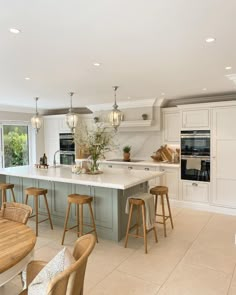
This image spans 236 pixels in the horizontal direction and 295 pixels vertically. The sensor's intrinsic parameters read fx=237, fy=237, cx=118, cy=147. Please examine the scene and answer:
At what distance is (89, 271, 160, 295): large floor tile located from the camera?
2443 mm

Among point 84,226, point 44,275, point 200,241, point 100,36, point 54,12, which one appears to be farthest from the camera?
point 84,226

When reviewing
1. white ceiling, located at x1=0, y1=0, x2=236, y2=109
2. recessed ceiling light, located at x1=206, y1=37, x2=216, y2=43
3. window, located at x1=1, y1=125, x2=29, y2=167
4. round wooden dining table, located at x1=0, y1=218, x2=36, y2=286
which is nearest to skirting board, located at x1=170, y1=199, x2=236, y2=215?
white ceiling, located at x1=0, y1=0, x2=236, y2=109

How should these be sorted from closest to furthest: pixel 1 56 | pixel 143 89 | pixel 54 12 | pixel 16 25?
pixel 54 12, pixel 16 25, pixel 1 56, pixel 143 89

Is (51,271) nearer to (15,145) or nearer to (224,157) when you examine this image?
(224,157)

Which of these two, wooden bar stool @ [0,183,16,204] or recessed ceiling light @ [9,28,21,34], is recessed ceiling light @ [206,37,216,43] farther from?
wooden bar stool @ [0,183,16,204]

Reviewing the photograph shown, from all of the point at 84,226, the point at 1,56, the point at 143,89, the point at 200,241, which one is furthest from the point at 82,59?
the point at 200,241

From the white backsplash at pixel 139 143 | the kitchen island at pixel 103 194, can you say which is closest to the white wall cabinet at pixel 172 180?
the white backsplash at pixel 139 143

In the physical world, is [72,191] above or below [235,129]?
below

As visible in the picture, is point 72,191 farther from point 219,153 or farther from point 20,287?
point 219,153

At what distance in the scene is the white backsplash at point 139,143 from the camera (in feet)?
20.8

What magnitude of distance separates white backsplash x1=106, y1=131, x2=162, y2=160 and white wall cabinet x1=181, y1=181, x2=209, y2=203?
140 centimetres

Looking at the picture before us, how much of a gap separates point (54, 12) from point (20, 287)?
2717 mm

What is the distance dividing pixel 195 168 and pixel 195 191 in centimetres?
51

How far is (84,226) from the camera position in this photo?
3.96m
